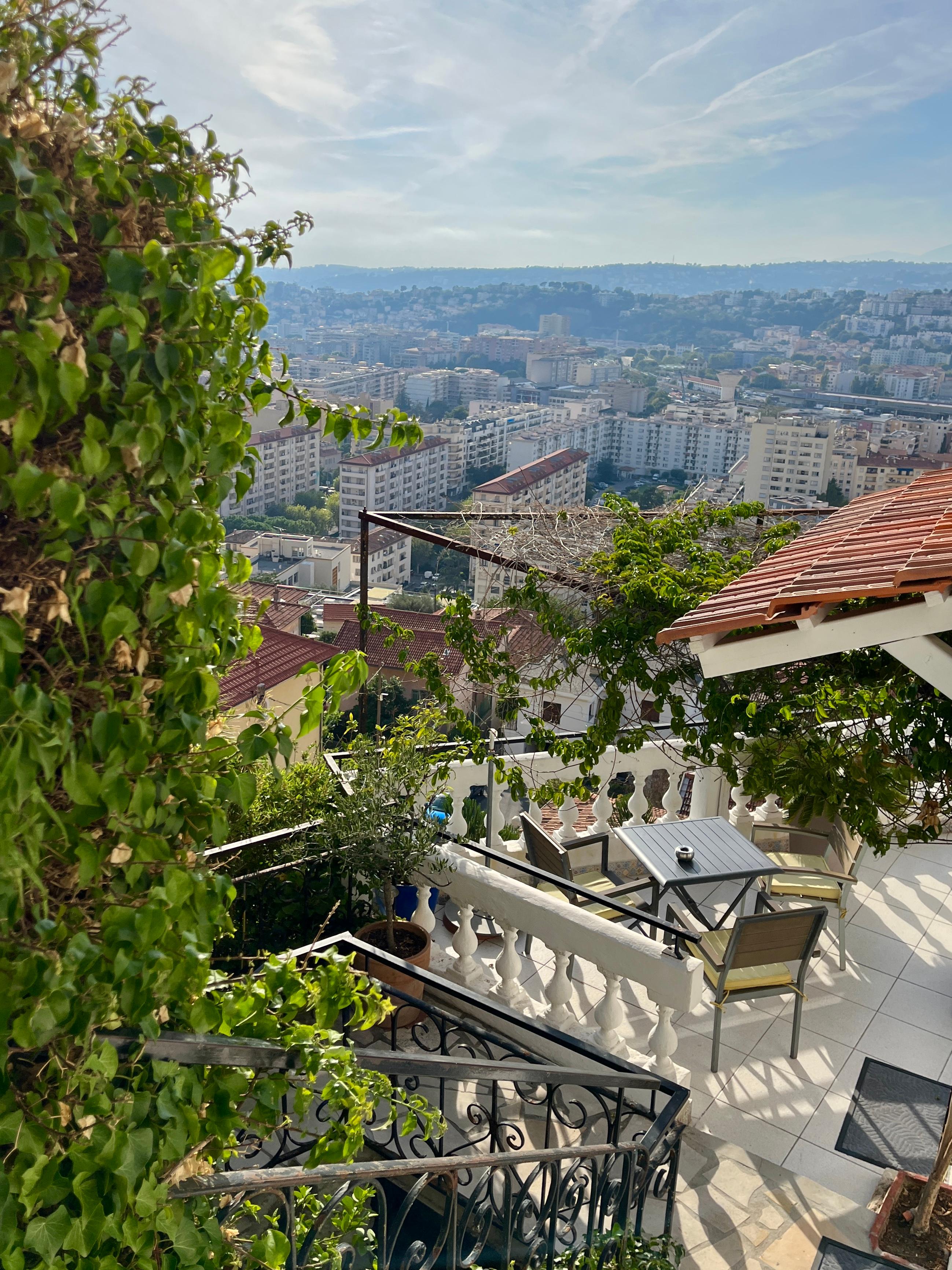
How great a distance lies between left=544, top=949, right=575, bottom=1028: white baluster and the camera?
373cm

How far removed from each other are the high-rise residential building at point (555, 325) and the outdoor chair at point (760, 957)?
147 meters

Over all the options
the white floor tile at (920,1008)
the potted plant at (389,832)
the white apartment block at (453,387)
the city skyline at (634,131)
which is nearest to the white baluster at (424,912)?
the potted plant at (389,832)

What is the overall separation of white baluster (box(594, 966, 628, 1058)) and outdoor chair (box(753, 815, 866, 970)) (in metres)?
1.48

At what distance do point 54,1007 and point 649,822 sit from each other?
4.59 metres

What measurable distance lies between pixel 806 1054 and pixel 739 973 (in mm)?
497

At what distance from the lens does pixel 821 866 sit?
4.88 m

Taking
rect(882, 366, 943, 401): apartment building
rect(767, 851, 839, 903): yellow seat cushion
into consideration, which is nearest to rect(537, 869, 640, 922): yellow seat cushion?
rect(767, 851, 839, 903): yellow seat cushion

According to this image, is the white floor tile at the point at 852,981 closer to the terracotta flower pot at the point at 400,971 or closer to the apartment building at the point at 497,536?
the terracotta flower pot at the point at 400,971

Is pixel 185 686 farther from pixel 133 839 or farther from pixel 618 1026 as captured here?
pixel 618 1026

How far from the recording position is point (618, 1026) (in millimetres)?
3660

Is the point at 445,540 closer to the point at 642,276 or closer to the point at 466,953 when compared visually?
the point at 466,953

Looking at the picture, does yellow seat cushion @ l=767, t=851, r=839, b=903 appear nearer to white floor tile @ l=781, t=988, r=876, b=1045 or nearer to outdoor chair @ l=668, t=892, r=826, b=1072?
white floor tile @ l=781, t=988, r=876, b=1045

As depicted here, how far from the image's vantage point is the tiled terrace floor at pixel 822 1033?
3510mm

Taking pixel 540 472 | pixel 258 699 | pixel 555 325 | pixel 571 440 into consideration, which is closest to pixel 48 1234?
pixel 258 699
